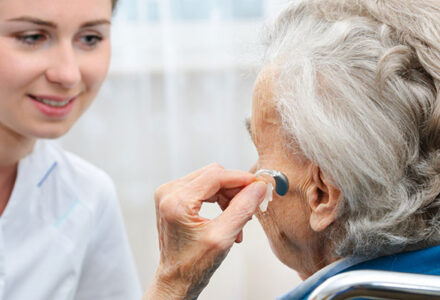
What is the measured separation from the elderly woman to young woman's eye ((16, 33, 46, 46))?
1.41ft

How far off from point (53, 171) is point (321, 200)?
733 millimetres

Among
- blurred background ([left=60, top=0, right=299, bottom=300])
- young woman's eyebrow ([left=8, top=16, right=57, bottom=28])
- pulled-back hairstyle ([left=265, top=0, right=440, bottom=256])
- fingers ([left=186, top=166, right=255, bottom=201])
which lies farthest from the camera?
blurred background ([left=60, top=0, right=299, bottom=300])

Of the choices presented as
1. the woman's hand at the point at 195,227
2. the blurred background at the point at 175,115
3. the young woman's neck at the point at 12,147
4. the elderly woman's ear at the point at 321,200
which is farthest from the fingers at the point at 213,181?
the blurred background at the point at 175,115

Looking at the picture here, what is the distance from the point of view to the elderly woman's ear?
87 cm

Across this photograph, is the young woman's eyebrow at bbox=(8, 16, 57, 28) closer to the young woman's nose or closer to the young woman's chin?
the young woman's nose

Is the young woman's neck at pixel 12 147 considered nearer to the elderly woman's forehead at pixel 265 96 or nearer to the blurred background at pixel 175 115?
the elderly woman's forehead at pixel 265 96

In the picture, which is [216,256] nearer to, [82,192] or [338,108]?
[338,108]

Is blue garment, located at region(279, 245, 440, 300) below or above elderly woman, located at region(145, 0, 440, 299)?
below

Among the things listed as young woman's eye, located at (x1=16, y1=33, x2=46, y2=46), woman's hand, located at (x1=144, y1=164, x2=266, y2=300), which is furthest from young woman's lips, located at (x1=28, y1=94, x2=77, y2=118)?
woman's hand, located at (x1=144, y1=164, x2=266, y2=300)

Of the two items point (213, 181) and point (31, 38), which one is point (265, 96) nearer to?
point (213, 181)

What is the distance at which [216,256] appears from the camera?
0.85 metres

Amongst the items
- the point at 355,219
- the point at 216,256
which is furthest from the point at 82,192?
the point at 355,219

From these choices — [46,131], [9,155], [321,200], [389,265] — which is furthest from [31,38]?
[389,265]

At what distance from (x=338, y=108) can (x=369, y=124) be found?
0.17ft
